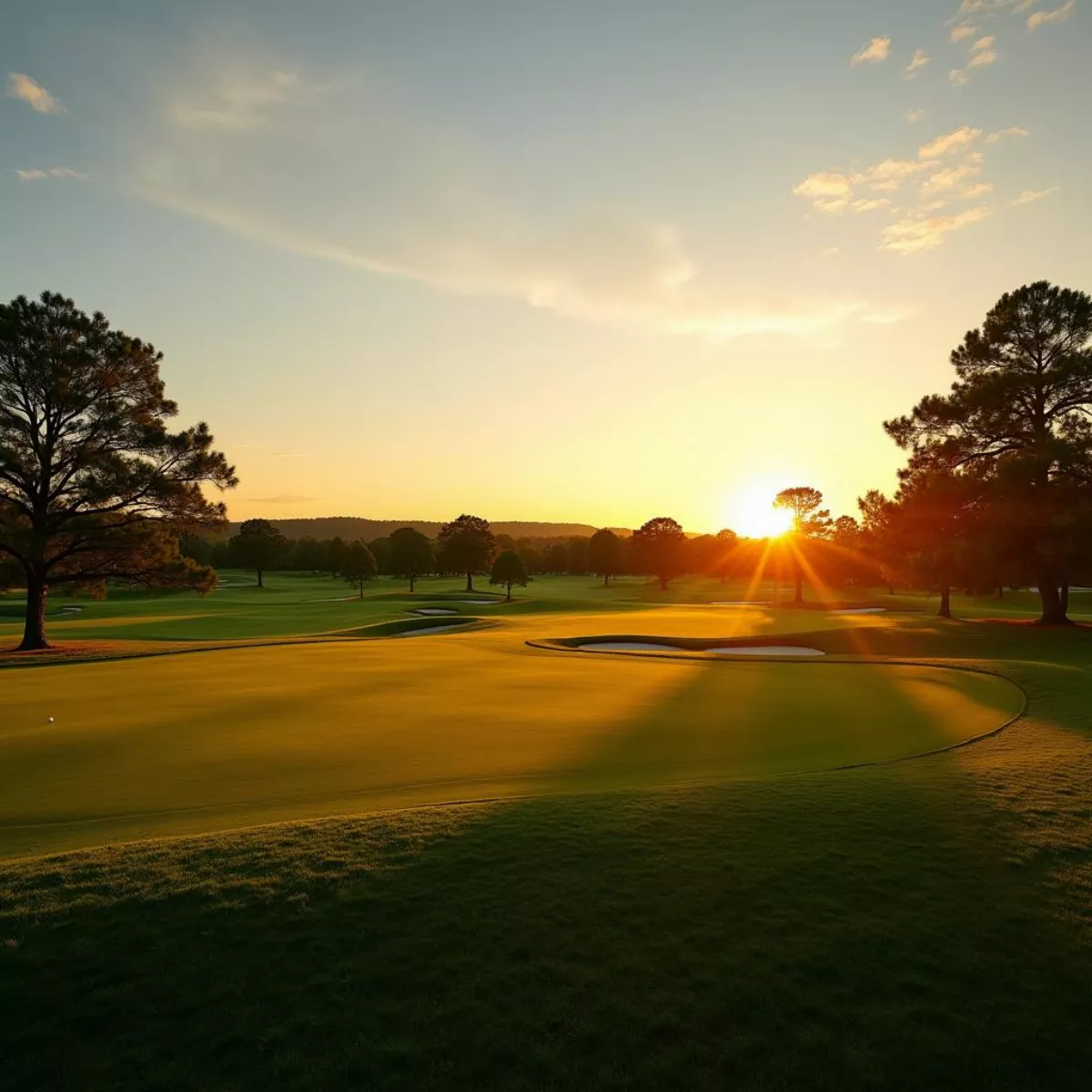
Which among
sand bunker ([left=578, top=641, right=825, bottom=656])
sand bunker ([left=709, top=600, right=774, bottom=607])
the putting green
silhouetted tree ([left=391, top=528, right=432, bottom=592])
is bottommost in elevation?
sand bunker ([left=578, top=641, right=825, bottom=656])

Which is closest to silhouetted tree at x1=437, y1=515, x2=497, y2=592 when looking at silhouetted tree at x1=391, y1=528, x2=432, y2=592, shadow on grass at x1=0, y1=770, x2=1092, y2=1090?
silhouetted tree at x1=391, y1=528, x2=432, y2=592

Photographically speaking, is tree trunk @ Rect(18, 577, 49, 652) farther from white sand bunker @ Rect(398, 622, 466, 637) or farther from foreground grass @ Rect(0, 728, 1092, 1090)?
foreground grass @ Rect(0, 728, 1092, 1090)

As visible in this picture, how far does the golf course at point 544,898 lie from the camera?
4828 millimetres

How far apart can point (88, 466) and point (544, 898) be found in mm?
32612

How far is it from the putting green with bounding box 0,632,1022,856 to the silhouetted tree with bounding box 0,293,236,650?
29.7 feet

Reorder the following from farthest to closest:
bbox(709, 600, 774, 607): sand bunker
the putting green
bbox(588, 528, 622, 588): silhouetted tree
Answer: bbox(588, 528, 622, 588): silhouetted tree < bbox(709, 600, 774, 607): sand bunker < the putting green

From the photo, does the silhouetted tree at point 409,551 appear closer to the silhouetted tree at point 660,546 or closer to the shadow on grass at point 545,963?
the silhouetted tree at point 660,546

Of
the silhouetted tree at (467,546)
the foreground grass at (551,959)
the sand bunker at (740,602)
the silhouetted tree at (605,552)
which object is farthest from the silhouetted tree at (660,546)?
the foreground grass at (551,959)

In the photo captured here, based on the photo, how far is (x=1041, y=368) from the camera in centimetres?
3073

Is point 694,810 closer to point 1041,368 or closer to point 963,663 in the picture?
point 963,663

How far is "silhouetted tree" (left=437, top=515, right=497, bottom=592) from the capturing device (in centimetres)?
8181

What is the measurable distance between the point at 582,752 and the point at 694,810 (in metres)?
3.83

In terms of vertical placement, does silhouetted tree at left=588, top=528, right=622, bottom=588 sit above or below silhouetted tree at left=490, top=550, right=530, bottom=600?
above

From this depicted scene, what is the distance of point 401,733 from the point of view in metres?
13.4
